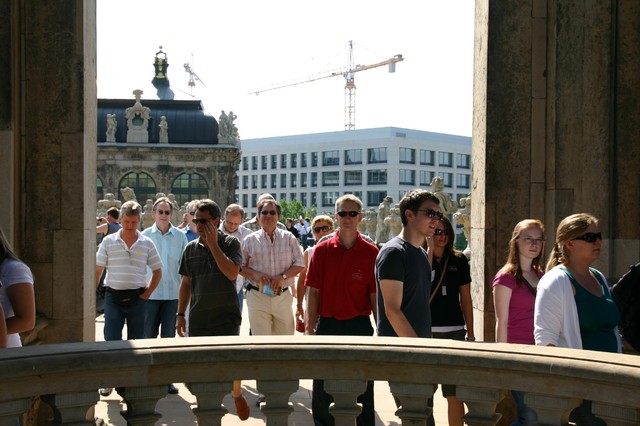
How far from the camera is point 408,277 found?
4.90m

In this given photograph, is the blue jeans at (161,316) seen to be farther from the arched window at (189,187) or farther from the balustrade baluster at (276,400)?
the arched window at (189,187)

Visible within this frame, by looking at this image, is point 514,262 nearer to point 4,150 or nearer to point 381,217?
point 4,150

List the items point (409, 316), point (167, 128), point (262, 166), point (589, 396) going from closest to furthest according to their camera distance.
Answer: point (589, 396) < point (409, 316) < point (167, 128) < point (262, 166)

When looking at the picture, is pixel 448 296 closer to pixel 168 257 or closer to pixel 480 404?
pixel 480 404

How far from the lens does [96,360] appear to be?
3.37 m

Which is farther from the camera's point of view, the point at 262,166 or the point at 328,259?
the point at 262,166

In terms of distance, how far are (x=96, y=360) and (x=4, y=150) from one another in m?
3.12

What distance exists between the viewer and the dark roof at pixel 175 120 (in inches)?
2459

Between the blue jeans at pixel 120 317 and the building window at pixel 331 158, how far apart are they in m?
104

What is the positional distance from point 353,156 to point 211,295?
105m

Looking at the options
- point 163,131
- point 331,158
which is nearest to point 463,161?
point 331,158

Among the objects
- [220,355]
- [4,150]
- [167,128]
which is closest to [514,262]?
[220,355]

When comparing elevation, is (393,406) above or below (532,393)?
below

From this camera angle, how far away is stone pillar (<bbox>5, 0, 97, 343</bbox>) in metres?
6.18
